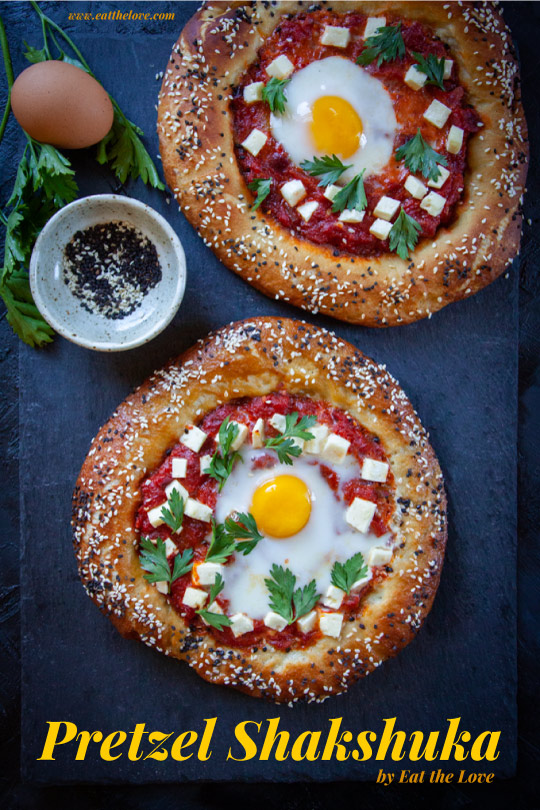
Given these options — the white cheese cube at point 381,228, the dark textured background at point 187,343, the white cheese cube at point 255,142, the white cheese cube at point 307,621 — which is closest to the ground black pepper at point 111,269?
the dark textured background at point 187,343

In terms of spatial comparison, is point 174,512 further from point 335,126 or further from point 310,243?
point 335,126

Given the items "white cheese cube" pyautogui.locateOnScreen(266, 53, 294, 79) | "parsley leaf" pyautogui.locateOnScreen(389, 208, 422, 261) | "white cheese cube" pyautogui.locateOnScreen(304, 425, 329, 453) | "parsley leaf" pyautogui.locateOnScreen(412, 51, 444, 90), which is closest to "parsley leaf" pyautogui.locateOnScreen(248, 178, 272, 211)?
"white cheese cube" pyautogui.locateOnScreen(266, 53, 294, 79)

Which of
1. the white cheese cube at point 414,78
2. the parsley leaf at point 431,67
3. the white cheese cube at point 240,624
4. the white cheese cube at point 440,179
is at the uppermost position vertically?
the parsley leaf at point 431,67

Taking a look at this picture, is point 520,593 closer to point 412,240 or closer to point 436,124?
point 412,240

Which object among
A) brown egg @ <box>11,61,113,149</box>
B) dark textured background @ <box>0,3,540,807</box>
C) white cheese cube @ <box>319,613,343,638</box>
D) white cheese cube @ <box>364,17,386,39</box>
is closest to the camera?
brown egg @ <box>11,61,113,149</box>

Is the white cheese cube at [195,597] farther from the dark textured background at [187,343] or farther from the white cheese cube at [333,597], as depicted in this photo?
the dark textured background at [187,343]

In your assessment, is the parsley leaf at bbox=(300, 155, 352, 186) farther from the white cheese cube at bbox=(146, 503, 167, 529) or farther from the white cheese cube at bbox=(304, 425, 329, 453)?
the white cheese cube at bbox=(146, 503, 167, 529)
